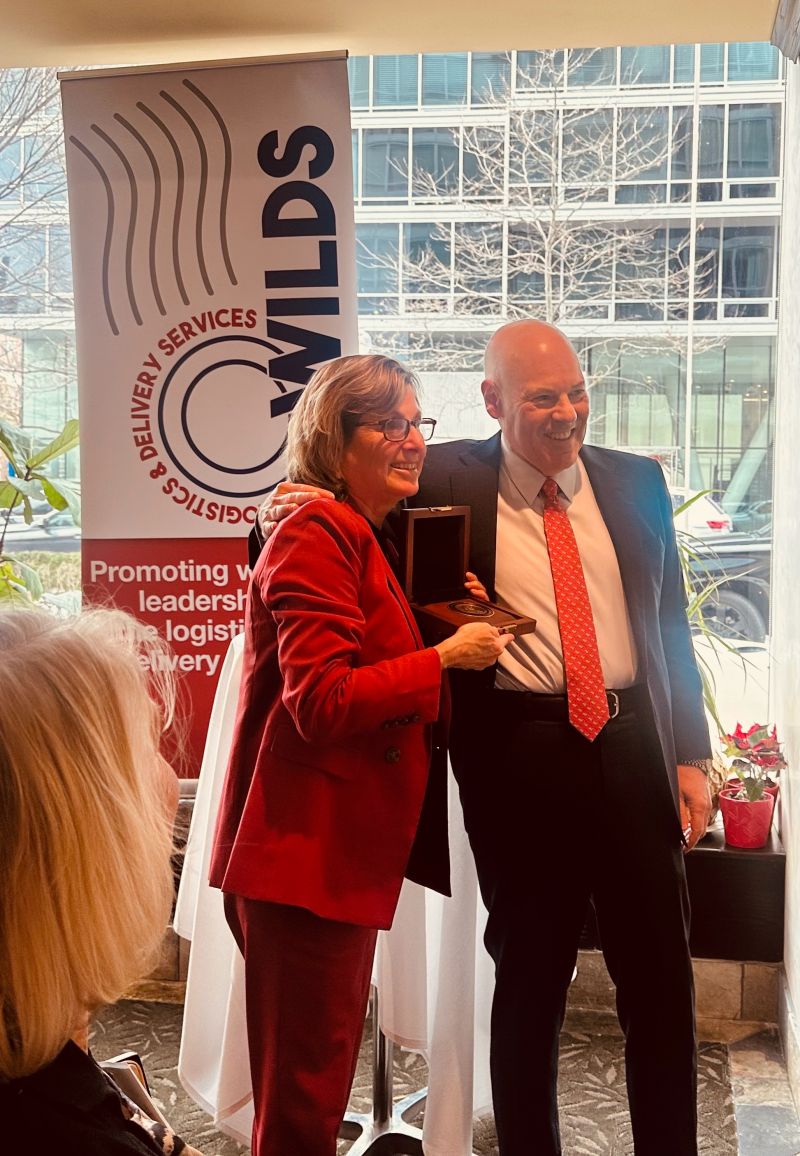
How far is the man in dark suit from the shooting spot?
82.0 inches

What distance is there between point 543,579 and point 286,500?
1.86 ft

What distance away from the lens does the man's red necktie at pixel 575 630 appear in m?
2.05

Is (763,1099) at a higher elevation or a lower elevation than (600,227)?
lower

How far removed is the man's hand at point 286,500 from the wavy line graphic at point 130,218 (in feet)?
5.85

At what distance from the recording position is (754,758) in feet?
10.5

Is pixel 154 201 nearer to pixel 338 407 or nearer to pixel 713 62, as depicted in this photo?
pixel 713 62

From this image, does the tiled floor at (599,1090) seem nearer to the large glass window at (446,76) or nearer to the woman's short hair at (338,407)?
the woman's short hair at (338,407)

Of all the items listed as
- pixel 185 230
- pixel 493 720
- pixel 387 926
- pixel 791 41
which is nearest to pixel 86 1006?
pixel 387 926

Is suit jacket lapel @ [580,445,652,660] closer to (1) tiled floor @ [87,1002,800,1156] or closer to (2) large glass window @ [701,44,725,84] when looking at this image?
(1) tiled floor @ [87,1002,800,1156]

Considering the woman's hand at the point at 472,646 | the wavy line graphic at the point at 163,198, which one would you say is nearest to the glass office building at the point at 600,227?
the wavy line graphic at the point at 163,198

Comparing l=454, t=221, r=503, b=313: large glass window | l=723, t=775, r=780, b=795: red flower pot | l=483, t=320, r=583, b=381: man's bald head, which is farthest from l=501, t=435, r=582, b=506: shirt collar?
l=454, t=221, r=503, b=313: large glass window

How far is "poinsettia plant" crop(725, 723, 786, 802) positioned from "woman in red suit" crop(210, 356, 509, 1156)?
1564 millimetres

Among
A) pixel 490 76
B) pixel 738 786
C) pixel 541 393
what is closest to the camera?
pixel 541 393

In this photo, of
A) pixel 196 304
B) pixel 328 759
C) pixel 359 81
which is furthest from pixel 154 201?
pixel 328 759
